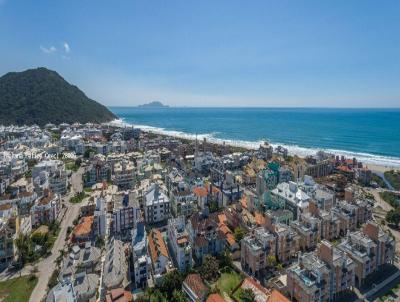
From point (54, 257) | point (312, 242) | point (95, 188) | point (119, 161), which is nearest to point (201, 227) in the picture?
point (312, 242)

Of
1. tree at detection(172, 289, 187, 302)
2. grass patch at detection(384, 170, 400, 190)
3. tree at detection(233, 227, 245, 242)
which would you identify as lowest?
grass patch at detection(384, 170, 400, 190)

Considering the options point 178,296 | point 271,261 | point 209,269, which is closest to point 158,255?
point 209,269

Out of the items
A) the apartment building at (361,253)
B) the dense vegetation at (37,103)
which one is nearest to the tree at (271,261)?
the apartment building at (361,253)

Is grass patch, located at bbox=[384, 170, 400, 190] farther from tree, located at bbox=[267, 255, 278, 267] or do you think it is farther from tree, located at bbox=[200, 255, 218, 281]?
tree, located at bbox=[200, 255, 218, 281]

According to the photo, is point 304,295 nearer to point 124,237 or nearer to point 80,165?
point 124,237

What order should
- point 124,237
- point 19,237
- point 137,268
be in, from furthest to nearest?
point 124,237
point 19,237
point 137,268

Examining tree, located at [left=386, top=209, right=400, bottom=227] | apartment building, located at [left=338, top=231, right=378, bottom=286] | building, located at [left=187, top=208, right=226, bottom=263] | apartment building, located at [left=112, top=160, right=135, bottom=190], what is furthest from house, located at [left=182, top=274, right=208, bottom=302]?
apartment building, located at [left=112, top=160, right=135, bottom=190]

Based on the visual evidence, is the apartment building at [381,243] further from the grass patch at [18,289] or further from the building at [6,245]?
the building at [6,245]
